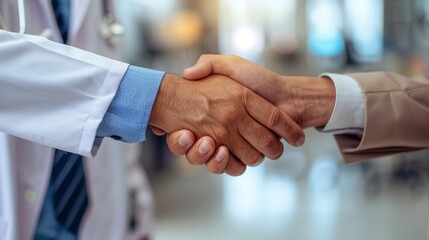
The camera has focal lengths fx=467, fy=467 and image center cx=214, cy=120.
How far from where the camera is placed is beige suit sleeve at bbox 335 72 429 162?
1.11 metres

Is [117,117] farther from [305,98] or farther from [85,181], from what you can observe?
[305,98]

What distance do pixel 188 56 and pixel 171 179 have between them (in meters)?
1.53

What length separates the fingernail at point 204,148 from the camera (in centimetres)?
106

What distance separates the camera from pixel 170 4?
5.82 m

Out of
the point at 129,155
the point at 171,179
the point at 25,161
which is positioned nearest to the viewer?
the point at 25,161

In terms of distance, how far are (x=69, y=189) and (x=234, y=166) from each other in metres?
0.42

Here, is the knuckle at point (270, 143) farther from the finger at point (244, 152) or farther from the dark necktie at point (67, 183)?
the dark necktie at point (67, 183)

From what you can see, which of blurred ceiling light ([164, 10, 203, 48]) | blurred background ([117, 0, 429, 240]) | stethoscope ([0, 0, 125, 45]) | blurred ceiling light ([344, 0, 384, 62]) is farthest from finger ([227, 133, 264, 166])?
blurred ceiling light ([344, 0, 384, 62])

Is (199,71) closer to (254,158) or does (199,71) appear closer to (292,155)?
(254,158)

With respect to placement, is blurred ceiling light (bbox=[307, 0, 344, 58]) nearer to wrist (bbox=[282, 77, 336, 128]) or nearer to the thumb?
wrist (bbox=[282, 77, 336, 128])

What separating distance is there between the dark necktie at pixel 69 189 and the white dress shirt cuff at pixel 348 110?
0.65 m

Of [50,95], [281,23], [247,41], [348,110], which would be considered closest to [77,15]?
[50,95]

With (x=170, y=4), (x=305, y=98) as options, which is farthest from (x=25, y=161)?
(x=170, y=4)

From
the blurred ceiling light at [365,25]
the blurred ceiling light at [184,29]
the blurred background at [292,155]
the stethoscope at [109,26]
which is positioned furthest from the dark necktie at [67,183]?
the blurred ceiling light at [365,25]
